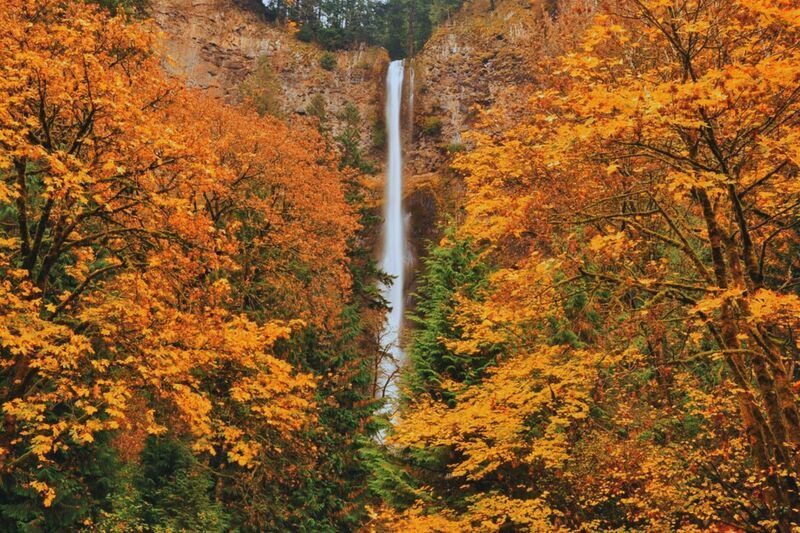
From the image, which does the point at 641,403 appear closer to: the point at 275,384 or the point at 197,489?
the point at 275,384

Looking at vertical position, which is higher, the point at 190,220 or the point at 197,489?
the point at 190,220

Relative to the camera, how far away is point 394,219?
4294 centimetres

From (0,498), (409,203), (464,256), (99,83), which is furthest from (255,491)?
(409,203)

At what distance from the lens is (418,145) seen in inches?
1870

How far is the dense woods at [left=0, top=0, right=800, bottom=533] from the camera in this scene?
21.9 feet

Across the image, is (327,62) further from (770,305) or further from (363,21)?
(770,305)

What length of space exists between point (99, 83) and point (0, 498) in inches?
321

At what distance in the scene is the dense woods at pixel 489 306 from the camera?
21.9ft

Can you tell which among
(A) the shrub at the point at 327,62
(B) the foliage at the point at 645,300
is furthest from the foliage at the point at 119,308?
(A) the shrub at the point at 327,62

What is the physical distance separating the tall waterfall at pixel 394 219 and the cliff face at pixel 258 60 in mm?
1202

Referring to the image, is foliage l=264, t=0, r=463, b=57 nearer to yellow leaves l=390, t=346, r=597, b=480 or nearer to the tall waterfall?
the tall waterfall

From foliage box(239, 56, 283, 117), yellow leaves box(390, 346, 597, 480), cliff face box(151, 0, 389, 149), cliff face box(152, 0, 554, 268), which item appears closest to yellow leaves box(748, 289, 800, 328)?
yellow leaves box(390, 346, 597, 480)

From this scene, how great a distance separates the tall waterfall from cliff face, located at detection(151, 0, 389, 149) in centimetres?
120

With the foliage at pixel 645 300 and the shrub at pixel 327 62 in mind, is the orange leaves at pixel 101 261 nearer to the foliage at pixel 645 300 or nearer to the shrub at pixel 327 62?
the foliage at pixel 645 300
